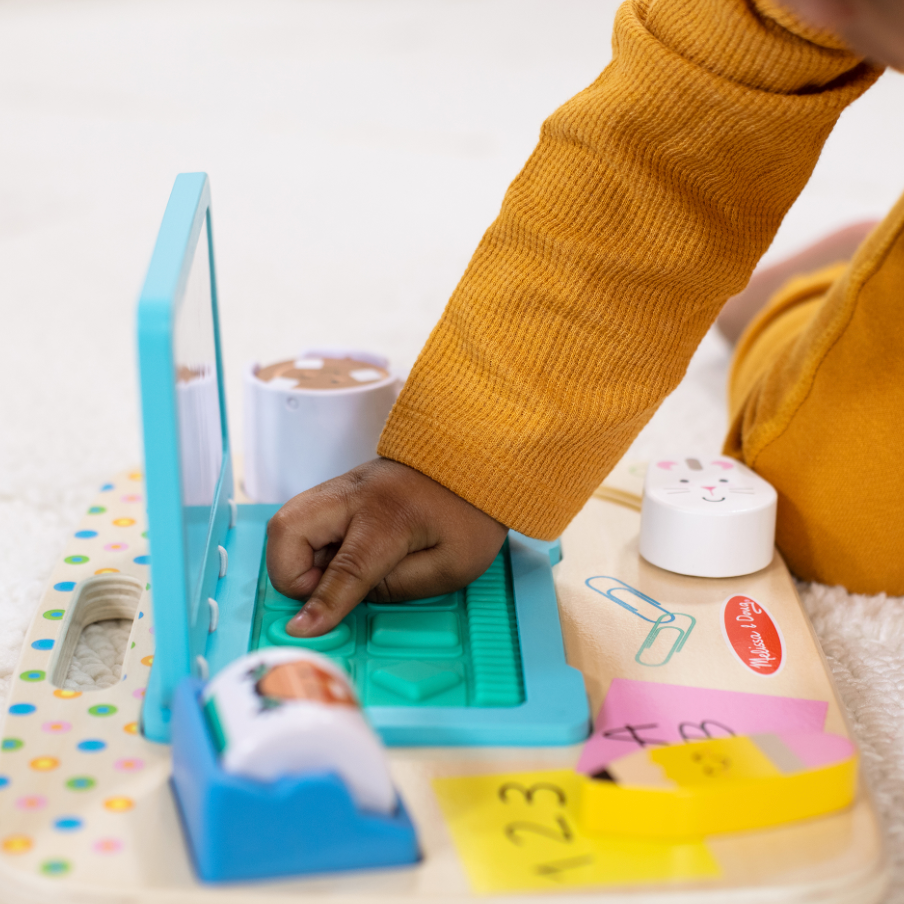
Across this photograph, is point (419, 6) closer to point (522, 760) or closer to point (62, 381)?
point (62, 381)

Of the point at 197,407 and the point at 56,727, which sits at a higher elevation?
the point at 197,407

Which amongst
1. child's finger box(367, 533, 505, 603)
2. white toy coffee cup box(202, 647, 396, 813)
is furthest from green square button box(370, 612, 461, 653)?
white toy coffee cup box(202, 647, 396, 813)

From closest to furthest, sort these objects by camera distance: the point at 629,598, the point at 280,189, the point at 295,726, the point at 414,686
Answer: the point at 295,726
the point at 414,686
the point at 629,598
the point at 280,189

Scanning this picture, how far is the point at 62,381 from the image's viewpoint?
0.94m

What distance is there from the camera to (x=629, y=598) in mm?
544

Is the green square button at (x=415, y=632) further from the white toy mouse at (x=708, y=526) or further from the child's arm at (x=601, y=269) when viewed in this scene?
the white toy mouse at (x=708, y=526)

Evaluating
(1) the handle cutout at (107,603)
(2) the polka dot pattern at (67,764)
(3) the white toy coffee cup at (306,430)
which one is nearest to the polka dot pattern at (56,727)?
(2) the polka dot pattern at (67,764)

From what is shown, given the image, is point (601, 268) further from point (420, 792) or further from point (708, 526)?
point (420, 792)

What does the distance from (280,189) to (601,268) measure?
3.44 ft

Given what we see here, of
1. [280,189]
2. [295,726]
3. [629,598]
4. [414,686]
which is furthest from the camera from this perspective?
[280,189]

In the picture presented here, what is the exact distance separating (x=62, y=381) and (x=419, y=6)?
1.49m

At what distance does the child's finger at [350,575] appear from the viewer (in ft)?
1.52

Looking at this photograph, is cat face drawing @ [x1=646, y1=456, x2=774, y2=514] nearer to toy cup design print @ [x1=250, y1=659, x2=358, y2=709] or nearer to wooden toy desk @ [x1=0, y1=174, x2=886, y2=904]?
wooden toy desk @ [x1=0, y1=174, x2=886, y2=904]

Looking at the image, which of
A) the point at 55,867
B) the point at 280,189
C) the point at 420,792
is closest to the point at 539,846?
the point at 420,792
